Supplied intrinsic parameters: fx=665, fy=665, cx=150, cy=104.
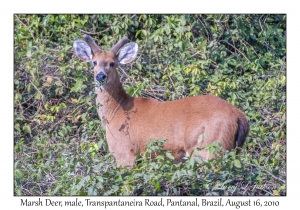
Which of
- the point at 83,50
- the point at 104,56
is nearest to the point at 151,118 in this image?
the point at 104,56

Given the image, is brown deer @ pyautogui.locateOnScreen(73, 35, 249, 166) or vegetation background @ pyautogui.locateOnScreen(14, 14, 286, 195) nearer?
vegetation background @ pyautogui.locateOnScreen(14, 14, 286, 195)

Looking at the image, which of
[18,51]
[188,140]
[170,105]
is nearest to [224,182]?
[188,140]

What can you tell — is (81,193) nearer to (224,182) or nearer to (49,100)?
(224,182)

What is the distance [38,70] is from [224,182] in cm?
427

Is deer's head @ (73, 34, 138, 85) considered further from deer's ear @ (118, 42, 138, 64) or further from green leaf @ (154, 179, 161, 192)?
green leaf @ (154, 179, 161, 192)

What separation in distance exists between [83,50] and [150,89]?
4.86 ft

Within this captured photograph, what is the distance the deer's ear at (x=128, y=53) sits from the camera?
969 cm

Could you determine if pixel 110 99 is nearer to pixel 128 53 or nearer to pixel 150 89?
pixel 128 53

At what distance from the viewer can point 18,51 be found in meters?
10.9

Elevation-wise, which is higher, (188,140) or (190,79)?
(190,79)

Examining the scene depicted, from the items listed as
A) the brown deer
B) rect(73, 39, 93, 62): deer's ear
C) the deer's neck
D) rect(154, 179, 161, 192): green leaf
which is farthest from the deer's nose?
rect(154, 179, 161, 192): green leaf

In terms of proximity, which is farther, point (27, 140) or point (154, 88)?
point (154, 88)

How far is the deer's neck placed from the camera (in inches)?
369

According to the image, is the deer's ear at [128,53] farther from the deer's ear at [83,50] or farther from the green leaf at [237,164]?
the green leaf at [237,164]
